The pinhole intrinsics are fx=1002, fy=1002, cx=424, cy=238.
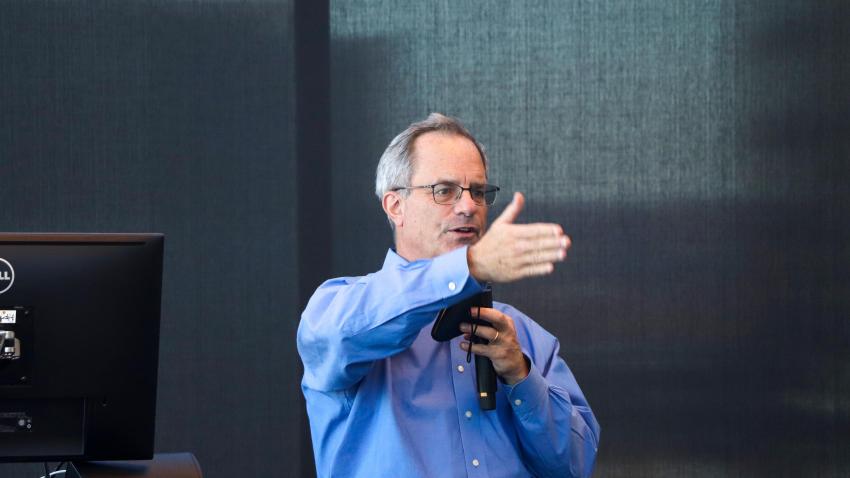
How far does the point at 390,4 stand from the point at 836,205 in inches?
67.2

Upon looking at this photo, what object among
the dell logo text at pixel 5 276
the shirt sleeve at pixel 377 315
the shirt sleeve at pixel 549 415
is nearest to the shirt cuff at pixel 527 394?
the shirt sleeve at pixel 549 415

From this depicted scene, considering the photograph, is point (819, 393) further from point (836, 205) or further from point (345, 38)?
point (345, 38)

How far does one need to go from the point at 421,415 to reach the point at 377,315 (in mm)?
328

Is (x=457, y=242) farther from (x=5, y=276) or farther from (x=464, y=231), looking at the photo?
(x=5, y=276)

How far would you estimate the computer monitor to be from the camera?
5.82 feet

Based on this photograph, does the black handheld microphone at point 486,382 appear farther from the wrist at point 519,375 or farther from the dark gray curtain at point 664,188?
the dark gray curtain at point 664,188

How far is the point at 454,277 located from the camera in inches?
Result: 61.6

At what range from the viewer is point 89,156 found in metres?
3.29

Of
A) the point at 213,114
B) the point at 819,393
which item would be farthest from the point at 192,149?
the point at 819,393

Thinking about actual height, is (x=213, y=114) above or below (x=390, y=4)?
below

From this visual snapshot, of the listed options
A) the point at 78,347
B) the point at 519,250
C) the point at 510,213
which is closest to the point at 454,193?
the point at 510,213

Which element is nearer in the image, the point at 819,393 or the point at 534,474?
the point at 534,474

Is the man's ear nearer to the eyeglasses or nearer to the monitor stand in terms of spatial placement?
the eyeglasses

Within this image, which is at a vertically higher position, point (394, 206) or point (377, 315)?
point (394, 206)
